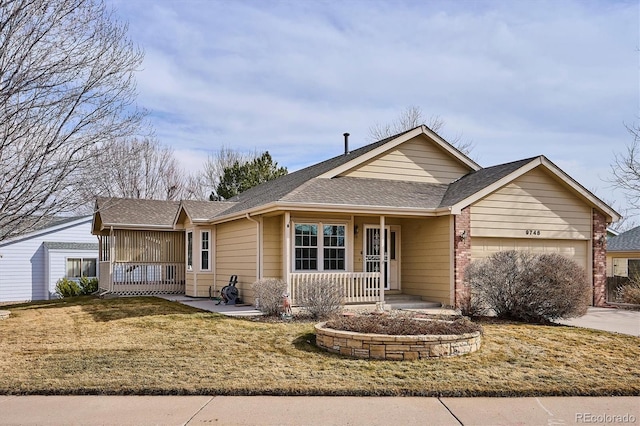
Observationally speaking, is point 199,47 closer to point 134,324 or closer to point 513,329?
point 134,324

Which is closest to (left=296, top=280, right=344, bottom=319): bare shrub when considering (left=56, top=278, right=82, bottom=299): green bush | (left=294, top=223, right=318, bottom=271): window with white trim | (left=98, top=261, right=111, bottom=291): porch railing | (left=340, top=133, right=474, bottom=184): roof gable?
(left=294, top=223, right=318, bottom=271): window with white trim

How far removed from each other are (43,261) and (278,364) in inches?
859

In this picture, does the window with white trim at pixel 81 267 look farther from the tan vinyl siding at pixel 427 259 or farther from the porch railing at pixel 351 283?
the tan vinyl siding at pixel 427 259

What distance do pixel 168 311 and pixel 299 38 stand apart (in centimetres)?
756

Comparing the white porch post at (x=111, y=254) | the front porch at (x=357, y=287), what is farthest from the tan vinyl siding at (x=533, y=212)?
the white porch post at (x=111, y=254)

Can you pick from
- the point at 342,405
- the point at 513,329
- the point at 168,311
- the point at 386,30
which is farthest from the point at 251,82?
the point at 342,405

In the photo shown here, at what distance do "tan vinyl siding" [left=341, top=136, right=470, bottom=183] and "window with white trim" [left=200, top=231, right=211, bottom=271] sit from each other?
5718 mm

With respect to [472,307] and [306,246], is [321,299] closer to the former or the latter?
[306,246]

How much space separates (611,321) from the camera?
1331cm

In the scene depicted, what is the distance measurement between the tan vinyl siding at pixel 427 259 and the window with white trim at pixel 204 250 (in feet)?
22.4

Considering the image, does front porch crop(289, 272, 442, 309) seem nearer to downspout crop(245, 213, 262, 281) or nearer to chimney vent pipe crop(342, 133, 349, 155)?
downspout crop(245, 213, 262, 281)

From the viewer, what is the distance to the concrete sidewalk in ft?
20.9

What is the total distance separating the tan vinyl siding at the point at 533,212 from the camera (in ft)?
52.0

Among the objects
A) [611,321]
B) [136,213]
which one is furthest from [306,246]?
[136,213]
